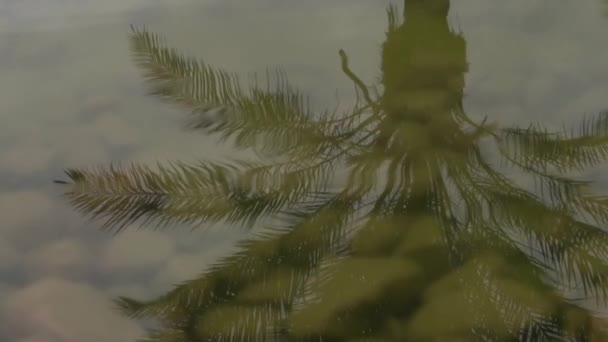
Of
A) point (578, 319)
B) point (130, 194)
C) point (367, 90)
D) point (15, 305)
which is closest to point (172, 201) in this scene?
point (130, 194)

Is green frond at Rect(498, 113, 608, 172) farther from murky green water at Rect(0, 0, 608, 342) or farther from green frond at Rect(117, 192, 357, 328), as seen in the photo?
green frond at Rect(117, 192, 357, 328)

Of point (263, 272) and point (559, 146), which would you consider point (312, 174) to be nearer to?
point (263, 272)

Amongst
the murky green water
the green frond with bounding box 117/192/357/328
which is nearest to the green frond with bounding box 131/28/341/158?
the murky green water

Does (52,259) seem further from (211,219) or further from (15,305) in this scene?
(211,219)

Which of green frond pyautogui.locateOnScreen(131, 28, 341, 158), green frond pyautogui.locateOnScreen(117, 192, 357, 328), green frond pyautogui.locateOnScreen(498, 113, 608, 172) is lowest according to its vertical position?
green frond pyautogui.locateOnScreen(117, 192, 357, 328)

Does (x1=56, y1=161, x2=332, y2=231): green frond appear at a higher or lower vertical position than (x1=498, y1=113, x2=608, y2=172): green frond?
lower

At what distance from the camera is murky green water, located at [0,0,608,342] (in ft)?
2.40

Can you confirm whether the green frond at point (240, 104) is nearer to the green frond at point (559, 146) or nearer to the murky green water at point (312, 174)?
the murky green water at point (312, 174)

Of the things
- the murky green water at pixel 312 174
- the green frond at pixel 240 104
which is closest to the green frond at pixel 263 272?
the murky green water at pixel 312 174

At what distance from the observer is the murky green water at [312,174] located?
73cm

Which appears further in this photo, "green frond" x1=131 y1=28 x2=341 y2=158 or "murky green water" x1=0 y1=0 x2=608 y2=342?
"green frond" x1=131 y1=28 x2=341 y2=158

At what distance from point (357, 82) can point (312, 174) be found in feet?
0.75

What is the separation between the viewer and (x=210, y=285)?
0.77m

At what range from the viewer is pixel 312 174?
89 cm
